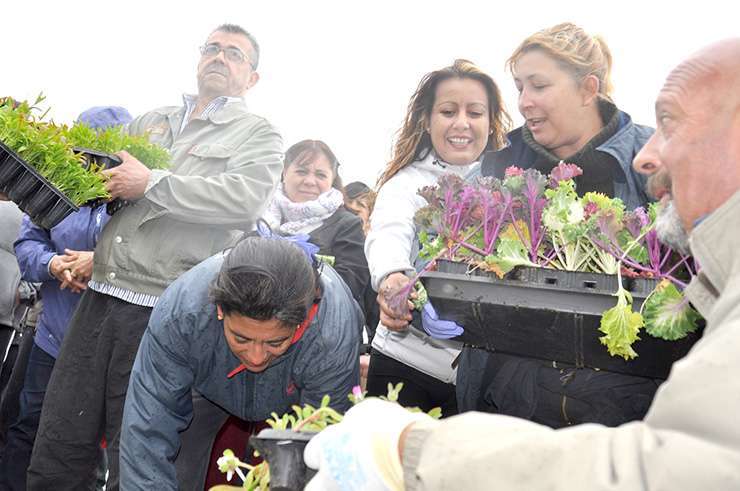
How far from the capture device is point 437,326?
2.21m

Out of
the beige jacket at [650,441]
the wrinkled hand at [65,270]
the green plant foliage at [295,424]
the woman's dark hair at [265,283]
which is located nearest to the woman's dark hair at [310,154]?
the wrinkled hand at [65,270]

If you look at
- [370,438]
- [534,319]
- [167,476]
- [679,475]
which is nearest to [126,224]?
[167,476]

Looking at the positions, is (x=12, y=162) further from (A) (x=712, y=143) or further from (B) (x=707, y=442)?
(B) (x=707, y=442)

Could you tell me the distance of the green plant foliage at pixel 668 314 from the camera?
182 centimetres

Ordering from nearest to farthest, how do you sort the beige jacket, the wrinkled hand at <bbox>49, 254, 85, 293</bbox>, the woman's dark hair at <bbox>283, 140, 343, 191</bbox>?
1. the beige jacket
2. the wrinkled hand at <bbox>49, 254, 85, 293</bbox>
3. the woman's dark hair at <bbox>283, 140, 343, 191</bbox>

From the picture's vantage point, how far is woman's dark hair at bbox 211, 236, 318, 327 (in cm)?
244

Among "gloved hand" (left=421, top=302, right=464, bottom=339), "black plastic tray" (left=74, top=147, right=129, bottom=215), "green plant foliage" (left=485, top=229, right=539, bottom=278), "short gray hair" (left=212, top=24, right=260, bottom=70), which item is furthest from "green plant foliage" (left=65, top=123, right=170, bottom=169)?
"green plant foliage" (left=485, top=229, right=539, bottom=278)

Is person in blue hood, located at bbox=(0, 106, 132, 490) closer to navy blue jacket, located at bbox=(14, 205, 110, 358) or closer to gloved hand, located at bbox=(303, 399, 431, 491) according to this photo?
navy blue jacket, located at bbox=(14, 205, 110, 358)

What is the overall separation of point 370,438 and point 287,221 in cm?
306

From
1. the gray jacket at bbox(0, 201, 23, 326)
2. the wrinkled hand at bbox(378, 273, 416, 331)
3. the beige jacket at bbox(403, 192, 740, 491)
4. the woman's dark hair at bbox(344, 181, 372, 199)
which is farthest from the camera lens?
the woman's dark hair at bbox(344, 181, 372, 199)

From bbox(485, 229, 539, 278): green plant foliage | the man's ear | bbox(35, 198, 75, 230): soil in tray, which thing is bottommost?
bbox(485, 229, 539, 278): green plant foliage

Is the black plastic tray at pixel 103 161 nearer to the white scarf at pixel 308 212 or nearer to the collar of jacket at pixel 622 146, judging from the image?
the white scarf at pixel 308 212

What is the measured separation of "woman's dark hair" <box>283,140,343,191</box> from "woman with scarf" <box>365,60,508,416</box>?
140 centimetres

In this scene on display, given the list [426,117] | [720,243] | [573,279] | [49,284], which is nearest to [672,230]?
[720,243]
